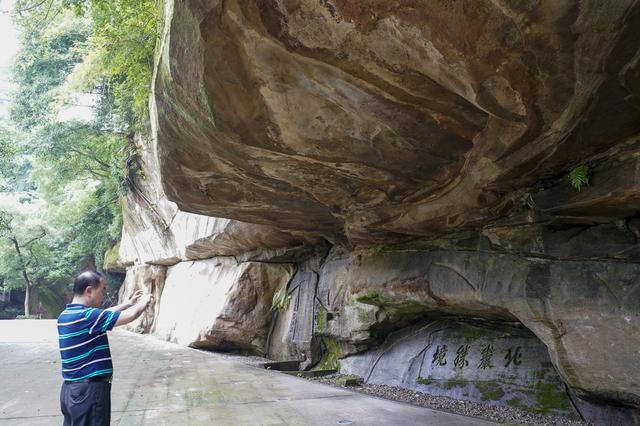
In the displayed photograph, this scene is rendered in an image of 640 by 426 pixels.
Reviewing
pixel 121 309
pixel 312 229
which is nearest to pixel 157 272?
pixel 312 229

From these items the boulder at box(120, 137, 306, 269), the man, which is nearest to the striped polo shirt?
the man

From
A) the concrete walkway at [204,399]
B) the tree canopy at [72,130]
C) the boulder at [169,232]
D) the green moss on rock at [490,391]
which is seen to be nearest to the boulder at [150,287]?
the boulder at [169,232]

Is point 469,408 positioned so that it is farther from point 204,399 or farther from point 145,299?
point 145,299

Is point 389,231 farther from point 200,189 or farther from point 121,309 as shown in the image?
point 121,309

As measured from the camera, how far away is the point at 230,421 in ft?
13.3

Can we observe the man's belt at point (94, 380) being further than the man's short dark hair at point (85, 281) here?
No

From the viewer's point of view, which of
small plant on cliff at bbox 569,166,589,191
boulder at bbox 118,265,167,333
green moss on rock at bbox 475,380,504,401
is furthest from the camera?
boulder at bbox 118,265,167,333

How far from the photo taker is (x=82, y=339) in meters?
2.38

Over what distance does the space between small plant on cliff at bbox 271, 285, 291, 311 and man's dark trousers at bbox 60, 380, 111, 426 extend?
288 inches

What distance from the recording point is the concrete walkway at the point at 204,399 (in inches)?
162

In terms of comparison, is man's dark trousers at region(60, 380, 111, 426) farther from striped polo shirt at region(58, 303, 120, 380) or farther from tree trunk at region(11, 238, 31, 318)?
tree trunk at region(11, 238, 31, 318)

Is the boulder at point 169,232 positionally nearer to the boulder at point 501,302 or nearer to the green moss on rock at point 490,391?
the boulder at point 501,302

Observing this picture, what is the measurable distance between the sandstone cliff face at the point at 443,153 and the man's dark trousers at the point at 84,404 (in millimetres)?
2200

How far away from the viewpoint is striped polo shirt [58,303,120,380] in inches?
93.0
